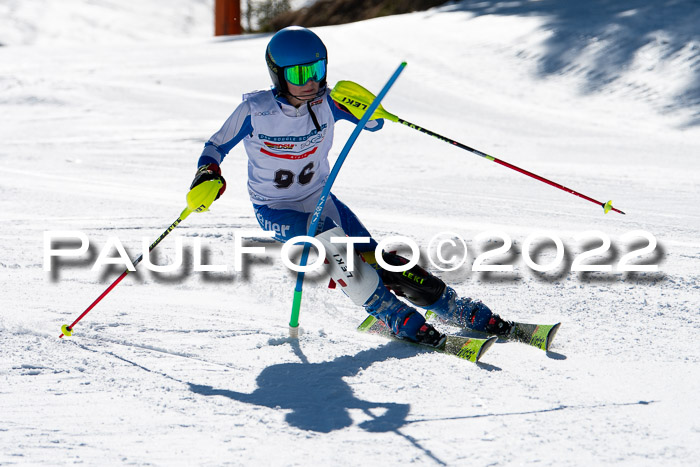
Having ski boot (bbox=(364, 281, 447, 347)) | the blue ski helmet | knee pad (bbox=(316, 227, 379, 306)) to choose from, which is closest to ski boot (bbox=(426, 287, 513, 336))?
ski boot (bbox=(364, 281, 447, 347))

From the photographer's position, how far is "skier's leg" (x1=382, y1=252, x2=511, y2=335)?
12.7 ft

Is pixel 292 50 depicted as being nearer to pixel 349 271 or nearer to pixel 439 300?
pixel 349 271

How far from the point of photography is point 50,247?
5.34m

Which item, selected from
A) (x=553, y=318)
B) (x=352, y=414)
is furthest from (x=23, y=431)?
(x=553, y=318)

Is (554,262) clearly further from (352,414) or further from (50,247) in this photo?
(50,247)

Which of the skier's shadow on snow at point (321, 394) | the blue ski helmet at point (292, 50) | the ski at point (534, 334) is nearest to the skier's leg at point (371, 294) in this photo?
the skier's shadow on snow at point (321, 394)

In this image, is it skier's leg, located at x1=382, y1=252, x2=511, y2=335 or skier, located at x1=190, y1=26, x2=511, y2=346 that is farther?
skier's leg, located at x1=382, y1=252, x2=511, y2=335

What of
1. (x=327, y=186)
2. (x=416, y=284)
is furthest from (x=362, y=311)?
(x=327, y=186)

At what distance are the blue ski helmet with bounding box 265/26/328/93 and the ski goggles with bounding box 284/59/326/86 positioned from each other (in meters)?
0.02

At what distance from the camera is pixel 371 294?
364 centimetres

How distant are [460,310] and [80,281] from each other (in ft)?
7.34

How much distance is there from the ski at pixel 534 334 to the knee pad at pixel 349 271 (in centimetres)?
73

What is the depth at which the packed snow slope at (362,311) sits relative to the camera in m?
2.87

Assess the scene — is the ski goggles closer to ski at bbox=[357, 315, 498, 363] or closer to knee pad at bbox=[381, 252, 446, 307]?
knee pad at bbox=[381, 252, 446, 307]
